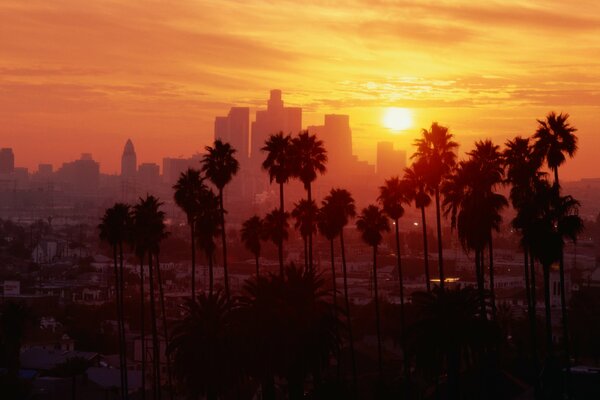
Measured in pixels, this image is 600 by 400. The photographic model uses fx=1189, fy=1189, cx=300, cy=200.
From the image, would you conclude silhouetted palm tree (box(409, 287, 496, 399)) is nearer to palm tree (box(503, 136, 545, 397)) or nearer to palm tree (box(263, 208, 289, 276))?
palm tree (box(503, 136, 545, 397))

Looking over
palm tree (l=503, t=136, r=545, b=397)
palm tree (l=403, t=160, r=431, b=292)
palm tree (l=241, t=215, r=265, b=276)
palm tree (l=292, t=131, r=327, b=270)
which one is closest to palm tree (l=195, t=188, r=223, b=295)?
palm tree (l=292, t=131, r=327, b=270)

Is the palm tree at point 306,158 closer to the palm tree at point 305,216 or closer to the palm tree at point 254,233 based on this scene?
the palm tree at point 305,216

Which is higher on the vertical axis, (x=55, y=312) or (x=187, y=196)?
(x=187, y=196)

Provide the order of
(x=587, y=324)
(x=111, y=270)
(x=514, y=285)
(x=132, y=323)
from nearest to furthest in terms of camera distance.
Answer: (x=587, y=324) → (x=132, y=323) → (x=514, y=285) → (x=111, y=270)

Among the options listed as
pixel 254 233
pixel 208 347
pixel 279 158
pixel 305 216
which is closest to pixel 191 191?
pixel 279 158

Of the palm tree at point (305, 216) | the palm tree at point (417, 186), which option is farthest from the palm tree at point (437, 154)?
the palm tree at point (305, 216)

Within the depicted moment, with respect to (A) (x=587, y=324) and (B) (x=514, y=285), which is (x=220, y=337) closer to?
(A) (x=587, y=324)

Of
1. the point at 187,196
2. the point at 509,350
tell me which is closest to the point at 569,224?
the point at 187,196

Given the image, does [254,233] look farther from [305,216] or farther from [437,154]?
[437,154]
